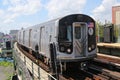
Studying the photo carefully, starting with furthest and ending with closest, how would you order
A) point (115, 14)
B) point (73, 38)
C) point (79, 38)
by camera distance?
point (115, 14)
point (79, 38)
point (73, 38)

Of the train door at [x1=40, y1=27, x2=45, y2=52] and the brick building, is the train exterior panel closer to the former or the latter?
the train door at [x1=40, y1=27, x2=45, y2=52]

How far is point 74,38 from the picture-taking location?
13.7 m

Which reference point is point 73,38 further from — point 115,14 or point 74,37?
point 115,14

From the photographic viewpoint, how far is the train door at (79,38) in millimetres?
13812

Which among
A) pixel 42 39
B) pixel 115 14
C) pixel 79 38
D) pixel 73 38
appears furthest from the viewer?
pixel 115 14

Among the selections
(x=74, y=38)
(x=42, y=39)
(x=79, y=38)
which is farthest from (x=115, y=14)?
(x=74, y=38)

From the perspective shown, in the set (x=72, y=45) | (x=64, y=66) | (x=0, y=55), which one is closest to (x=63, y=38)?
(x=72, y=45)

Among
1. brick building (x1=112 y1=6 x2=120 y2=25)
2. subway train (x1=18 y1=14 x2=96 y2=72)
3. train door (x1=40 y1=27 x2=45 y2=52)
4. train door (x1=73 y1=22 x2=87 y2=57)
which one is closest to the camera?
subway train (x1=18 y1=14 x2=96 y2=72)

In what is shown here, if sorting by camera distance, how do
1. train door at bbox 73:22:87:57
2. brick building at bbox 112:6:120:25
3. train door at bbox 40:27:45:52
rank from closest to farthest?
train door at bbox 73:22:87:57 < train door at bbox 40:27:45:52 < brick building at bbox 112:6:120:25

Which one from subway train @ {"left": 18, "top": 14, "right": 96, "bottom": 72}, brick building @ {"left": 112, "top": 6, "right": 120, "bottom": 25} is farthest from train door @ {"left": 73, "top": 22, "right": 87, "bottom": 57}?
brick building @ {"left": 112, "top": 6, "right": 120, "bottom": 25}

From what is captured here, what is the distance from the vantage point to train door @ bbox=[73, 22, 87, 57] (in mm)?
13812

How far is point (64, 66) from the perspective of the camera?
14.3 meters

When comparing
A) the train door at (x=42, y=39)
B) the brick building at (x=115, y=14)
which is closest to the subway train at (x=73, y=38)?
the train door at (x=42, y=39)

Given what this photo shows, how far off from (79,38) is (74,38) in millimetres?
281
